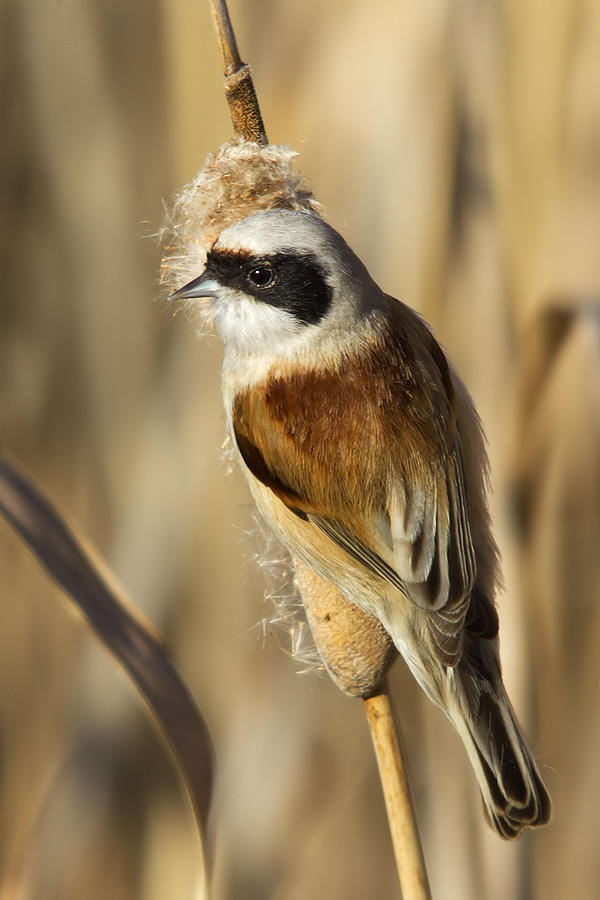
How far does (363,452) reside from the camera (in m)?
1.07

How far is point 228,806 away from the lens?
6.25ft

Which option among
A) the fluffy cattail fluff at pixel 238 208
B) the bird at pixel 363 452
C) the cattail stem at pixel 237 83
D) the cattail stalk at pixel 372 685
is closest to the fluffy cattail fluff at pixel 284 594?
the fluffy cattail fluff at pixel 238 208

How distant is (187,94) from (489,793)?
4.47ft

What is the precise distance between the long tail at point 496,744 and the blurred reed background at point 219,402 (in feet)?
1.33

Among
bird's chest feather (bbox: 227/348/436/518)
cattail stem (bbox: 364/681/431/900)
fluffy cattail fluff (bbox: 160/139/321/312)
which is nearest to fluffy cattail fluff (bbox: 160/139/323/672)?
fluffy cattail fluff (bbox: 160/139/321/312)

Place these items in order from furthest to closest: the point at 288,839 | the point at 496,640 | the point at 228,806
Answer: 1. the point at 228,806
2. the point at 288,839
3. the point at 496,640

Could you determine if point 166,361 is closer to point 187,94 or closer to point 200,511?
point 200,511

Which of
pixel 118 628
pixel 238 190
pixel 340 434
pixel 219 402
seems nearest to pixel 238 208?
pixel 238 190

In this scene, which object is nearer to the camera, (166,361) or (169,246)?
(169,246)

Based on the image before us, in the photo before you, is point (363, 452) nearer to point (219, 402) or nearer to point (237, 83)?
point (237, 83)

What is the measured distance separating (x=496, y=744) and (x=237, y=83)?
2.91 feet

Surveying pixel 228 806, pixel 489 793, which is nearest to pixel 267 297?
pixel 489 793

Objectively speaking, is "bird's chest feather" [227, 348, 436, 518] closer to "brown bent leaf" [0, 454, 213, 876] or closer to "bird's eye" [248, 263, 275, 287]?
"bird's eye" [248, 263, 275, 287]

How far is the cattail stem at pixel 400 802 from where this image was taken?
39.4 inches
